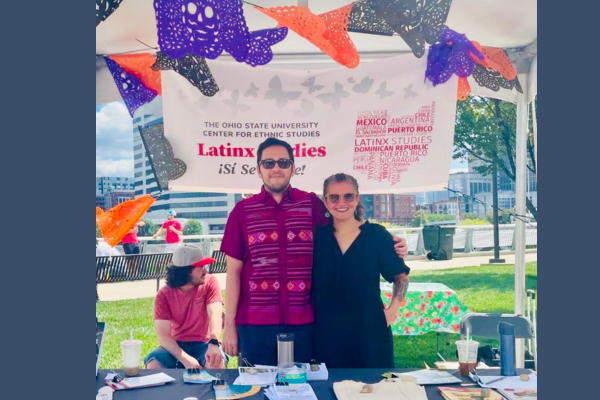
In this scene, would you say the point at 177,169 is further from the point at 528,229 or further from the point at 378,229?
the point at 528,229

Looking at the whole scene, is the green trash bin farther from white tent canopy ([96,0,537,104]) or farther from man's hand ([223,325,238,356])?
man's hand ([223,325,238,356])

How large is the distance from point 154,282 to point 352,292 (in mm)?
1416

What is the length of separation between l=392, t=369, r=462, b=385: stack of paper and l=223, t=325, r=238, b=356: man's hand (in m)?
0.97

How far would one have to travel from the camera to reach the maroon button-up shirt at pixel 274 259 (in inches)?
115

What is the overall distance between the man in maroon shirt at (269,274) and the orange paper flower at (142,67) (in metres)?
0.85

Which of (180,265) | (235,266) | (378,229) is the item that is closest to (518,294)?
(378,229)

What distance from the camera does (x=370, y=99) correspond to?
3.21 m

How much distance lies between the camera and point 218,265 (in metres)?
3.23

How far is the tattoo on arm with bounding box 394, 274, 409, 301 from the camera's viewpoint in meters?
3.07

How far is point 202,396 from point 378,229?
52.6 inches

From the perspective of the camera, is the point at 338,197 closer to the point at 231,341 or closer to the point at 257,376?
the point at 231,341

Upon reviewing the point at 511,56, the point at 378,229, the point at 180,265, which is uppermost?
the point at 511,56

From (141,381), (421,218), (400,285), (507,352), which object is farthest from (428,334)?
(141,381)

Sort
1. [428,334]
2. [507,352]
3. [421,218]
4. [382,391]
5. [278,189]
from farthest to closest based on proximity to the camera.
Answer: [428,334], [421,218], [278,189], [507,352], [382,391]
